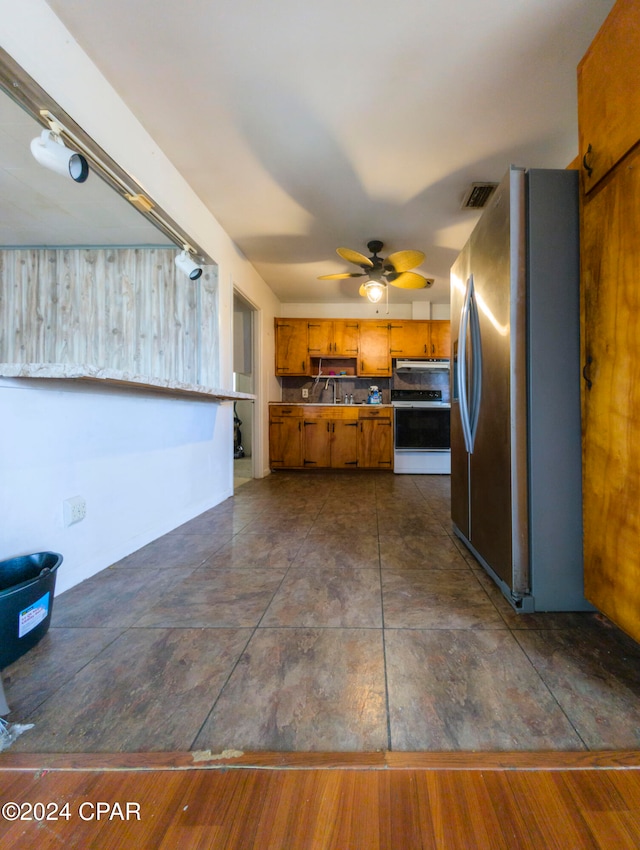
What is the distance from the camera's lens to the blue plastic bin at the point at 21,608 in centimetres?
101

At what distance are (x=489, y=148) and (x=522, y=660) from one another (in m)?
2.71

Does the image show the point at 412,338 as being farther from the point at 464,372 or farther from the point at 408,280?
the point at 464,372

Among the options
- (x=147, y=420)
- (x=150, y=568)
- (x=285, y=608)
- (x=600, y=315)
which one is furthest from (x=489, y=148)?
(x=150, y=568)

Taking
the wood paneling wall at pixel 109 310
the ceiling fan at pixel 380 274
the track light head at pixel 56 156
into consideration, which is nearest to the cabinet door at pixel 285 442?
the wood paneling wall at pixel 109 310

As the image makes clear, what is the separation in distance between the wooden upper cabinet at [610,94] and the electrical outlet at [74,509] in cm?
233

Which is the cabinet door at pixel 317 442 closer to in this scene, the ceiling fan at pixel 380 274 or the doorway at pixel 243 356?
the doorway at pixel 243 356

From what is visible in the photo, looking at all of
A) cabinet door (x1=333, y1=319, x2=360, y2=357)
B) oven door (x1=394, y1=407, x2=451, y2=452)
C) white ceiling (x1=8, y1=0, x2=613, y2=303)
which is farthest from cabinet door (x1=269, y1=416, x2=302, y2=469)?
white ceiling (x1=8, y1=0, x2=613, y2=303)

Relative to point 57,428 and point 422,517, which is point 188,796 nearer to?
point 57,428

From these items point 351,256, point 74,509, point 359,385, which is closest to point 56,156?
point 74,509

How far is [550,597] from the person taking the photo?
1.29m

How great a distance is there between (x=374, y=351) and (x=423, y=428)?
4.46 feet

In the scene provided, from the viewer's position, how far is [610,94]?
107 centimetres

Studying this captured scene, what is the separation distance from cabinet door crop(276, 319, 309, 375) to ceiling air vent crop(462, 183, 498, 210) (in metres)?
2.65

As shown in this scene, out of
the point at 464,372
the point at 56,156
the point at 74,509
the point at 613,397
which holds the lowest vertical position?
the point at 74,509
